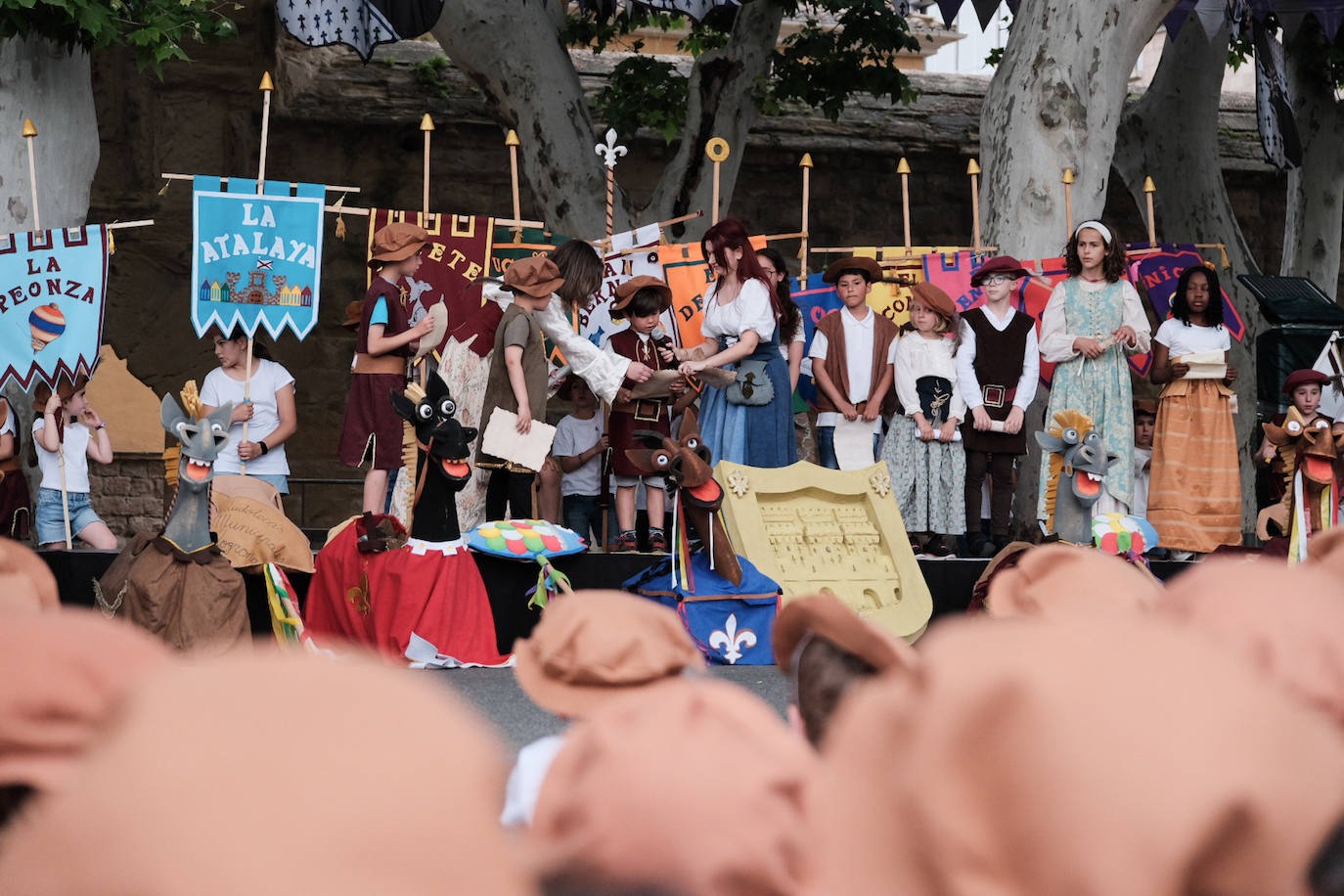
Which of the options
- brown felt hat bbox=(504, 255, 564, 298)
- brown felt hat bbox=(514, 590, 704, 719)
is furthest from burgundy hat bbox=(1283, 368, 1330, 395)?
brown felt hat bbox=(514, 590, 704, 719)

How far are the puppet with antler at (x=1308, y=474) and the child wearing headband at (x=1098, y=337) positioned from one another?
0.84 metres

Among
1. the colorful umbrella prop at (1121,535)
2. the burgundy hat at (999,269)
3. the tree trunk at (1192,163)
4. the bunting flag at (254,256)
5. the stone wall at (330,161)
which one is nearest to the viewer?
the colorful umbrella prop at (1121,535)

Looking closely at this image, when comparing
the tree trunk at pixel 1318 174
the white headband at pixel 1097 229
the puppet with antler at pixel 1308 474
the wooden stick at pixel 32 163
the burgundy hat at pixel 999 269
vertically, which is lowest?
the puppet with antler at pixel 1308 474

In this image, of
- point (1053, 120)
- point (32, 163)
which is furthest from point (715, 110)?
point (32, 163)

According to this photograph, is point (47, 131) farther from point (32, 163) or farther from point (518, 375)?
point (518, 375)

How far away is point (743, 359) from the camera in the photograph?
6.82 meters

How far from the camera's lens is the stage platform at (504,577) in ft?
18.1

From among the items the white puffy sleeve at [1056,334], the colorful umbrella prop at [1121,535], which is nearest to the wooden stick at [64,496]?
the colorful umbrella prop at [1121,535]

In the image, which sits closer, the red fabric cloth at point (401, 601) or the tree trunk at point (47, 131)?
the red fabric cloth at point (401, 601)

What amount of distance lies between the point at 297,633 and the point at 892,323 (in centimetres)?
375

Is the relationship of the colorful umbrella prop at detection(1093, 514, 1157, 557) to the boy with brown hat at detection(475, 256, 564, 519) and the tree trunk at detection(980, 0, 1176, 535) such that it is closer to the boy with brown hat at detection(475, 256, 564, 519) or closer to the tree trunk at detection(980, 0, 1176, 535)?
the tree trunk at detection(980, 0, 1176, 535)

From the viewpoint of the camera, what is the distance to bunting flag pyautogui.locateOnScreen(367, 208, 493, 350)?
789 cm

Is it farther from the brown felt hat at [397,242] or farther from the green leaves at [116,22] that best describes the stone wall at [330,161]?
the brown felt hat at [397,242]

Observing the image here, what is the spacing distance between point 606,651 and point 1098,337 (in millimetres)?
5940
